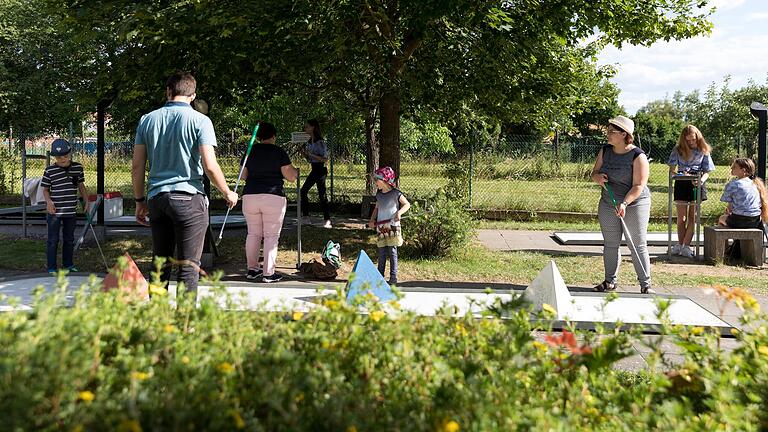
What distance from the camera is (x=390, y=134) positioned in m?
11.6

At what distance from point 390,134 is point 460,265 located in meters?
3.03

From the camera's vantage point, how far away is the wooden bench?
972cm

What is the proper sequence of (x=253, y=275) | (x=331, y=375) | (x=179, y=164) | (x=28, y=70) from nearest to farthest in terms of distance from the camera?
(x=331, y=375)
(x=179, y=164)
(x=253, y=275)
(x=28, y=70)

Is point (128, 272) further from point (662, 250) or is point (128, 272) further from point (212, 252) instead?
point (662, 250)

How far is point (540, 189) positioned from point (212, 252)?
1048 cm

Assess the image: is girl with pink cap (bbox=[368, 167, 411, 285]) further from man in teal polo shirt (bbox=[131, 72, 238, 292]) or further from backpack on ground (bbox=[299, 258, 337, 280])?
man in teal polo shirt (bbox=[131, 72, 238, 292])

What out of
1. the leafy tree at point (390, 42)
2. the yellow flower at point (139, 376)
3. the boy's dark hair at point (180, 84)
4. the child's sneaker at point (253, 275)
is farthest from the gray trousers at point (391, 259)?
the yellow flower at point (139, 376)

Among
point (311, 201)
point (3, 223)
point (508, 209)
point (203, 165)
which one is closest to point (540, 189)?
point (508, 209)

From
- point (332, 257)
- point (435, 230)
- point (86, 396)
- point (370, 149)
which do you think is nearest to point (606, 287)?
point (435, 230)

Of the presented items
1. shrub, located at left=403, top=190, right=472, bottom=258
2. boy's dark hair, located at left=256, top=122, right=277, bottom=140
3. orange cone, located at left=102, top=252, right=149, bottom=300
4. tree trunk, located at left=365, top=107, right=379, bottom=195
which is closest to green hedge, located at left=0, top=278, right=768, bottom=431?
orange cone, located at left=102, top=252, right=149, bottom=300

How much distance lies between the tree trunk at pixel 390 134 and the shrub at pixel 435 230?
1.63 meters

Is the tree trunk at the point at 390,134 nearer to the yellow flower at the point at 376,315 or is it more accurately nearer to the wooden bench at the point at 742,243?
the wooden bench at the point at 742,243

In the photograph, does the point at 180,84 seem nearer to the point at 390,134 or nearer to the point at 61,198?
the point at 61,198

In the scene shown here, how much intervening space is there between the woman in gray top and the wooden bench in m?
2.85
